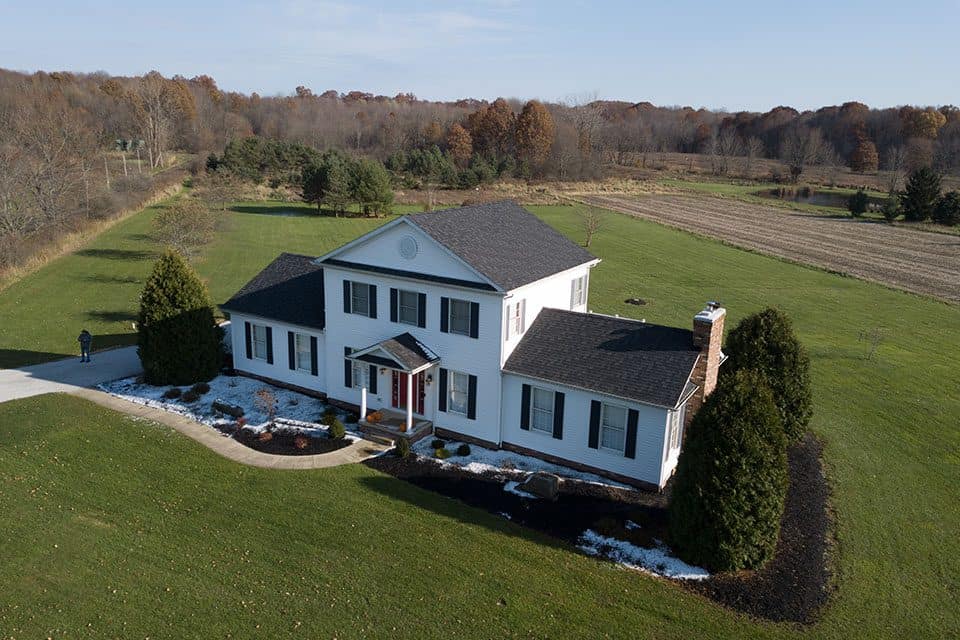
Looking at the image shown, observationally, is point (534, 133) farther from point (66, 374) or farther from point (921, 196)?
point (66, 374)

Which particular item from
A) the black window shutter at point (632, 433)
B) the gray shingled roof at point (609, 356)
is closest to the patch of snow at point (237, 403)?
A: the gray shingled roof at point (609, 356)

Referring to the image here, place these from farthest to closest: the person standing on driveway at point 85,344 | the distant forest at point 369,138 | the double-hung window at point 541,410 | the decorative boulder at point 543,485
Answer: the distant forest at point 369,138 → the person standing on driveway at point 85,344 → the double-hung window at point 541,410 → the decorative boulder at point 543,485

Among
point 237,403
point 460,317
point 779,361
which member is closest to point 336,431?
point 237,403

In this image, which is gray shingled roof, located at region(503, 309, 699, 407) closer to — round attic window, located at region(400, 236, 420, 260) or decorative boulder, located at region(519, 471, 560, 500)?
decorative boulder, located at region(519, 471, 560, 500)

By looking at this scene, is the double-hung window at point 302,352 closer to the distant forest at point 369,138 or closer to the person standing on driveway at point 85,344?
the person standing on driveway at point 85,344

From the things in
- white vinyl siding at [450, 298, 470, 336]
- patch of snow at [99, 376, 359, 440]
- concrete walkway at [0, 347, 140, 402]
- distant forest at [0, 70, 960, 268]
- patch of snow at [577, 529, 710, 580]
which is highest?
distant forest at [0, 70, 960, 268]

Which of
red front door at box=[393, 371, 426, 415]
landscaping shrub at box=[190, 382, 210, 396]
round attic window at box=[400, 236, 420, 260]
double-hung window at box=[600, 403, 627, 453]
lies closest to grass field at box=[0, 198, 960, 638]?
landscaping shrub at box=[190, 382, 210, 396]
